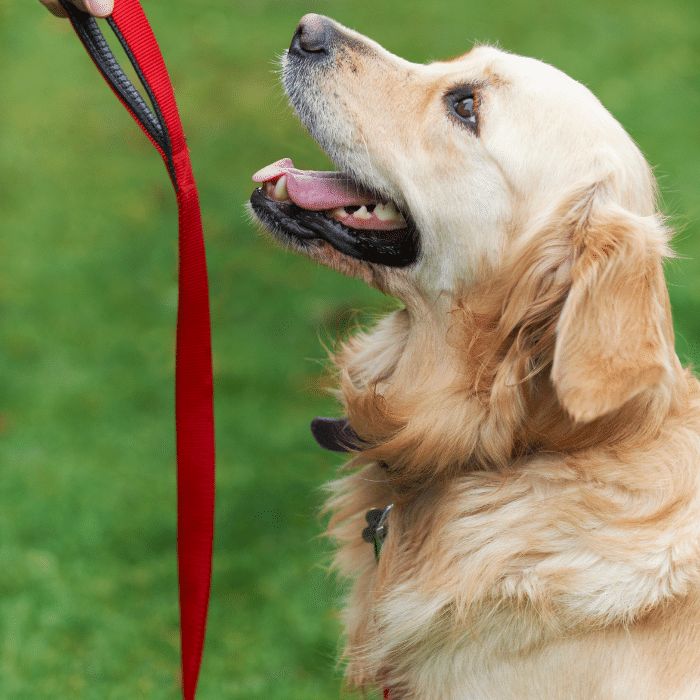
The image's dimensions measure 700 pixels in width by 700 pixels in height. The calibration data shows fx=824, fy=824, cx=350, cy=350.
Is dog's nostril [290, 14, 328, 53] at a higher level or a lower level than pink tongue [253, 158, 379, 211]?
higher

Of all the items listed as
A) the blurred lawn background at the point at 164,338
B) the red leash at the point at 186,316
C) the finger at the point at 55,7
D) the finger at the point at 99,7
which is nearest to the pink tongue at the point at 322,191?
the red leash at the point at 186,316

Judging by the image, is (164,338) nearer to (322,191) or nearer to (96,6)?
(322,191)

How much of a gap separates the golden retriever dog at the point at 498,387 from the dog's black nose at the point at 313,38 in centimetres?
1

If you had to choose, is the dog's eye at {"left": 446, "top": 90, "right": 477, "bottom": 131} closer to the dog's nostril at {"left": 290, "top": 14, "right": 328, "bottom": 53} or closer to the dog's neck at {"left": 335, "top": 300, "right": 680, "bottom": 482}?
the dog's nostril at {"left": 290, "top": 14, "right": 328, "bottom": 53}

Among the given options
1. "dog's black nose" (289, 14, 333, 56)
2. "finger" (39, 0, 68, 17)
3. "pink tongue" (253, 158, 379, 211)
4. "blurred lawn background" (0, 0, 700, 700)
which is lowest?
"blurred lawn background" (0, 0, 700, 700)

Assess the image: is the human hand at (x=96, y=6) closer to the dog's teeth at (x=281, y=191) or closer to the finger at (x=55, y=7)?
the finger at (x=55, y=7)

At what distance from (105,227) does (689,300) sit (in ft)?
15.7

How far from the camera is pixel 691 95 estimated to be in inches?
371

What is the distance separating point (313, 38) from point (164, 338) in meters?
3.45

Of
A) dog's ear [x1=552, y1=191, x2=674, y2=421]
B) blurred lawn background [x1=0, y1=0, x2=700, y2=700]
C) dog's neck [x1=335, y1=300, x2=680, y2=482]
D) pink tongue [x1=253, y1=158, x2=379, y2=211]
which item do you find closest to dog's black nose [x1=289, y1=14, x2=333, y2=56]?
pink tongue [x1=253, y1=158, x2=379, y2=211]

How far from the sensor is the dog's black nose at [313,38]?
268 centimetres

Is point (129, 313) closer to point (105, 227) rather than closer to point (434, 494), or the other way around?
point (105, 227)

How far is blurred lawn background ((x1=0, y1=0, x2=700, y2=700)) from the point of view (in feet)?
11.7

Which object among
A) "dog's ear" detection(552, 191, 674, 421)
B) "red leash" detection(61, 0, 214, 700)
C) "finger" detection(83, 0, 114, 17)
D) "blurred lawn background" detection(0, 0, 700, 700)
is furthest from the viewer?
"blurred lawn background" detection(0, 0, 700, 700)
